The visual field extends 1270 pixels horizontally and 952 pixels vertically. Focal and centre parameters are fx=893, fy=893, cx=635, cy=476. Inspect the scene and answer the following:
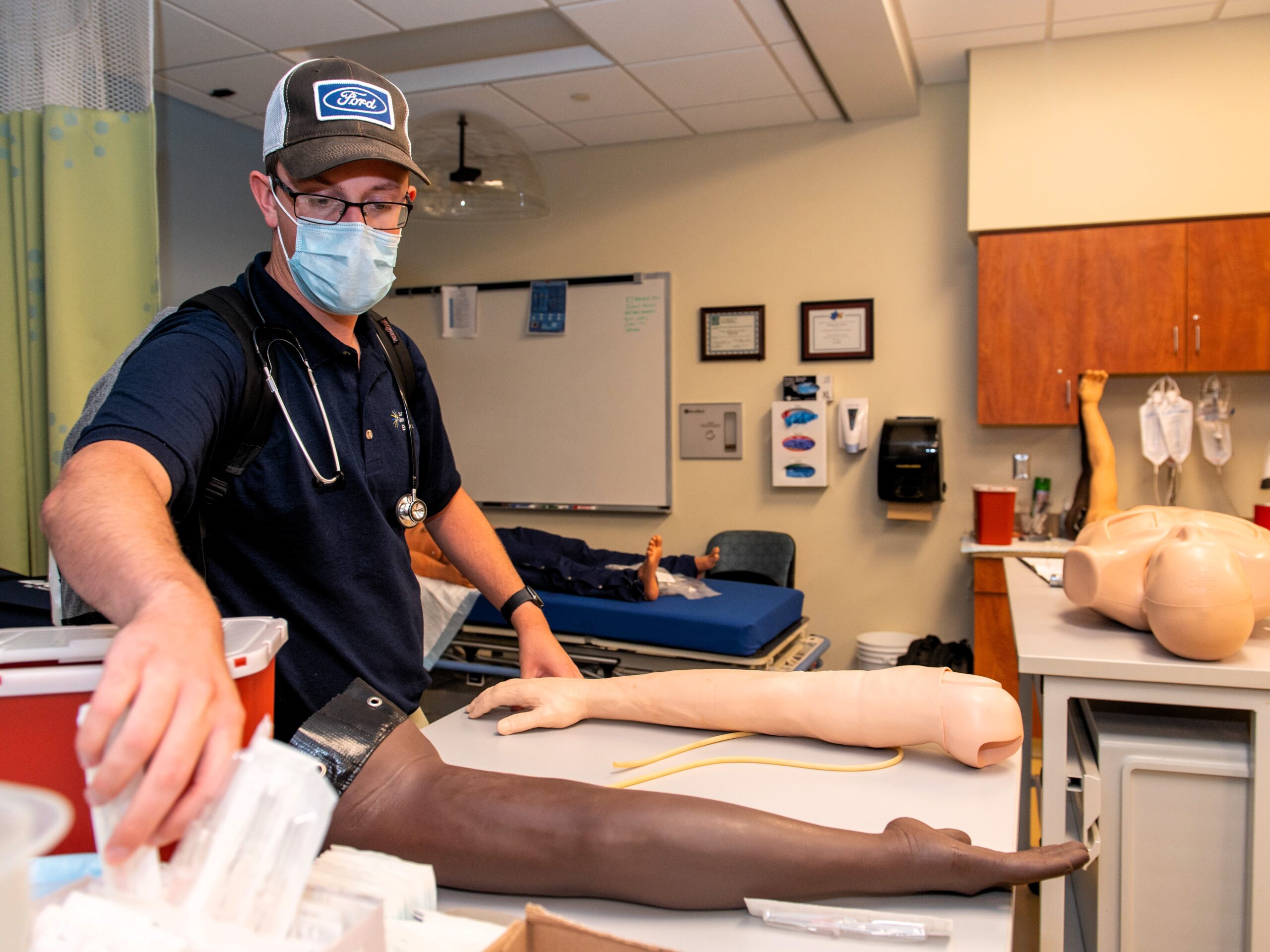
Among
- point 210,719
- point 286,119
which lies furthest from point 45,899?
point 286,119

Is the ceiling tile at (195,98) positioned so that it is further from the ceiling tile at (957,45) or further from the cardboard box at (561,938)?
the cardboard box at (561,938)

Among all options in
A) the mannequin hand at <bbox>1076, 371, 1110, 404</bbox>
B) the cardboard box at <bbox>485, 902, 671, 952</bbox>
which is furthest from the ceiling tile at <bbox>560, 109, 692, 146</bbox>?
the cardboard box at <bbox>485, 902, 671, 952</bbox>

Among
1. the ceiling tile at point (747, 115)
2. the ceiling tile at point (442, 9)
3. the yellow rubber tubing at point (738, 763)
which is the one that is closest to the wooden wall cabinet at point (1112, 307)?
the ceiling tile at point (747, 115)

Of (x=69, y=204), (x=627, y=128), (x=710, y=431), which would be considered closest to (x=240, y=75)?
(x=627, y=128)

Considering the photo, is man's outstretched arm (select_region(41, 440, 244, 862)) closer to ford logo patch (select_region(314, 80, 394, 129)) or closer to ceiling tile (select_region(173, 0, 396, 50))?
ford logo patch (select_region(314, 80, 394, 129))

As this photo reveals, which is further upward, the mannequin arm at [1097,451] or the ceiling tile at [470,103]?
the ceiling tile at [470,103]

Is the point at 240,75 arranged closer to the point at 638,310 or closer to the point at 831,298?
the point at 638,310

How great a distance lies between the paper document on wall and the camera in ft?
16.3

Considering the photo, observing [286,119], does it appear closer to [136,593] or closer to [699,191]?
[136,593]

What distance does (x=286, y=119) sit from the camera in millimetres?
1242

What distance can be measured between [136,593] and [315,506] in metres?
0.57

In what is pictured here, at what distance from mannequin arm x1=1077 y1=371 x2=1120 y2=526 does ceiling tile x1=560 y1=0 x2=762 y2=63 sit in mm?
1872

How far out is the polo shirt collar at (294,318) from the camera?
51.3 inches

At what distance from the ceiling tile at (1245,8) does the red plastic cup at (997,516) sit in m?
1.92
